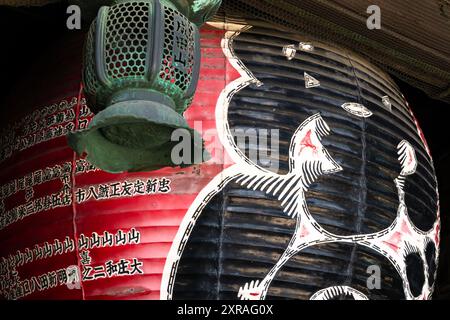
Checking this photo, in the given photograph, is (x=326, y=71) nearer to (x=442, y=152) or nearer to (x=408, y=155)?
(x=408, y=155)

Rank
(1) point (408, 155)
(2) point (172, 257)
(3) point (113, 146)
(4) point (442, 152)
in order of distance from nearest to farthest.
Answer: (3) point (113, 146)
(2) point (172, 257)
(1) point (408, 155)
(4) point (442, 152)

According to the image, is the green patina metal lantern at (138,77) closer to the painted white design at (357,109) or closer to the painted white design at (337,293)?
the painted white design at (337,293)

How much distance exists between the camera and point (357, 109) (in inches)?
170

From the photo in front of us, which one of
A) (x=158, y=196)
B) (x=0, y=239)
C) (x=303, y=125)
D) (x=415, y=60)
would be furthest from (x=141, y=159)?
(x=415, y=60)

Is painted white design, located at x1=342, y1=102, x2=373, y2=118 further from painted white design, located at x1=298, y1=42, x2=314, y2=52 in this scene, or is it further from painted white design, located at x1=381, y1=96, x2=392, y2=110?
painted white design, located at x1=298, y1=42, x2=314, y2=52

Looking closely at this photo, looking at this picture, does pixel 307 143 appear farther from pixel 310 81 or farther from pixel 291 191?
pixel 310 81

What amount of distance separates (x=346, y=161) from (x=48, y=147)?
131 cm

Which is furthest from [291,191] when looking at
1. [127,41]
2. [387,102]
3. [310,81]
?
[127,41]

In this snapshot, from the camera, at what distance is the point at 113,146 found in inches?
103

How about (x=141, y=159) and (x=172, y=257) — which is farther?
(x=172, y=257)

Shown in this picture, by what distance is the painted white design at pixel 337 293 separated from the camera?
3.95 metres

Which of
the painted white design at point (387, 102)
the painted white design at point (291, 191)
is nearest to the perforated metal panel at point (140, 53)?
the painted white design at point (291, 191)

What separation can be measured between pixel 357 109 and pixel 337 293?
87 cm

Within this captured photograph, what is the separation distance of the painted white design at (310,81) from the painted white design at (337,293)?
91 cm
